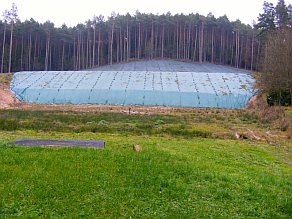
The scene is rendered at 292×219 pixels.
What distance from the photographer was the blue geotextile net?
28203 mm

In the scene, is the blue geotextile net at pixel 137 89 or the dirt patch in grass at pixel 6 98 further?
the blue geotextile net at pixel 137 89

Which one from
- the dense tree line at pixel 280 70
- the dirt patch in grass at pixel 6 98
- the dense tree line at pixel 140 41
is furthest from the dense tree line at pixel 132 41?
the dense tree line at pixel 280 70

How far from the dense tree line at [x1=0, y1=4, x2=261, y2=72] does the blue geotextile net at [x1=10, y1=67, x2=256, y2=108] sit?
27653mm

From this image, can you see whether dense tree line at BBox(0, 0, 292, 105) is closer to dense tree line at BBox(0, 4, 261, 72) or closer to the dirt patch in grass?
dense tree line at BBox(0, 4, 261, 72)

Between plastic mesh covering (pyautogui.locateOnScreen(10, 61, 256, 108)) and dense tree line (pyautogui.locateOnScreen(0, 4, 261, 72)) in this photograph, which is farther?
dense tree line (pyautogui.locateOnScreen(0, 4, 261, 72))

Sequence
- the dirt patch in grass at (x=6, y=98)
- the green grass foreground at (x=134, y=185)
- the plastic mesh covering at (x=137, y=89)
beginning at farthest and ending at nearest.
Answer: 1. the plastic mesh covering at (x=137, y=89)
2. the dirt patch in grass at (x=6, y=98)
3. the green grass foreground at (x=134, y=185)

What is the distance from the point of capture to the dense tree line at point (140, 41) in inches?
2360

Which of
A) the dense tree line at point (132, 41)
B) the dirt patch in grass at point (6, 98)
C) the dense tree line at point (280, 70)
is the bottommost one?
the dirt patch in grass at point (6, 98)

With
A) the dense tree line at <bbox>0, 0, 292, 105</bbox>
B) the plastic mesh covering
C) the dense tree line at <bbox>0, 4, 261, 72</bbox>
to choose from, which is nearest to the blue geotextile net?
the plastic mesh covering

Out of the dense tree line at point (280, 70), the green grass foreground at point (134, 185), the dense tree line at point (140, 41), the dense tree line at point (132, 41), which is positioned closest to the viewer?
the green grass foreground at point (134, 185)

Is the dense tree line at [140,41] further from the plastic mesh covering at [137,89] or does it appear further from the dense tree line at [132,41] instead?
the plastic mesh covering at [137,89]

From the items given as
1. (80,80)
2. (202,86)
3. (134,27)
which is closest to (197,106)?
(202,86)

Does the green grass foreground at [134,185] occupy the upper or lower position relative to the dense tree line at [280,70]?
lower

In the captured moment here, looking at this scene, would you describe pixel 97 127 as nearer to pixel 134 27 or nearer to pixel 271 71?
pixel 271 71
